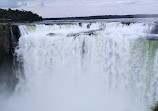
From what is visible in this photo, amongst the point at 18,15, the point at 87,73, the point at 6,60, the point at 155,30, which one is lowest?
the point at 87,73

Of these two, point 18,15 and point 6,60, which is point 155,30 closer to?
point 6,60

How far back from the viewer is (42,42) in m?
15.4

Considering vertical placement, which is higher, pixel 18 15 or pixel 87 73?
pixel 18 15

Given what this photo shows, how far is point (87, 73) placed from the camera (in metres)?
14.5

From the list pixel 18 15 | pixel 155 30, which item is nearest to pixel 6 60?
pixel 155 30

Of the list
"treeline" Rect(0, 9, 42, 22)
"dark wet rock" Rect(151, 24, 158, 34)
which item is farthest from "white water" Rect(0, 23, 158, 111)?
"treeline" Rect(0, 9, 42, 22)

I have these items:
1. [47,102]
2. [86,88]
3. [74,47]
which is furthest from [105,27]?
[47,102]

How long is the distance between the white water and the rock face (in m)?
0.47

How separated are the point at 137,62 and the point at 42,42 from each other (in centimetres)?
535

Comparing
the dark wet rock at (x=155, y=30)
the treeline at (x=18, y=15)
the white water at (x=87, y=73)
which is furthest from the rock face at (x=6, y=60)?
the treeline at (x=18, y=15)

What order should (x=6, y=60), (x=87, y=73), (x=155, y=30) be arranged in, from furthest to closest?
1. (x=6, y=60)
2. (x=155, y=30)
3. (x=87, y=73)

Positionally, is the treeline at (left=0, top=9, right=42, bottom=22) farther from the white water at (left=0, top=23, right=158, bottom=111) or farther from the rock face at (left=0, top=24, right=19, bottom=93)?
the white water at (left=0, top=23, right=158, bottom=111)

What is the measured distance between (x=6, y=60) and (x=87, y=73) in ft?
15.4

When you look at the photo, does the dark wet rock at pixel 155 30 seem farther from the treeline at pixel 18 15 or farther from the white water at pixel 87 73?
the treeline at pixel 18 15
